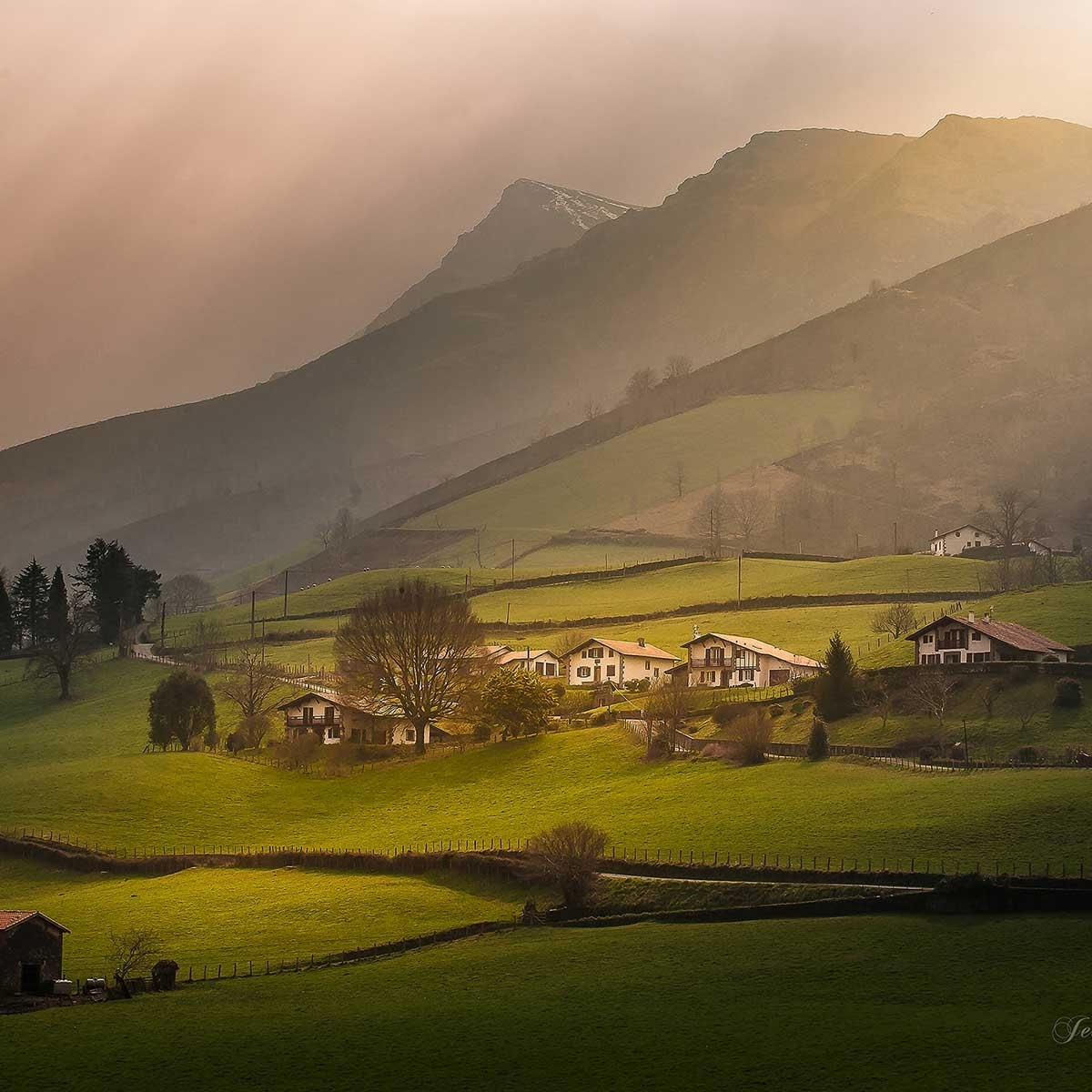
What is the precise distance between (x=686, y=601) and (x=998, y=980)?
113822 millimetres

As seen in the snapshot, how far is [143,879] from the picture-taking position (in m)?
83.2

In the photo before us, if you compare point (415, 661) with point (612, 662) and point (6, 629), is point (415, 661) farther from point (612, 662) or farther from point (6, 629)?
point (6, 629)

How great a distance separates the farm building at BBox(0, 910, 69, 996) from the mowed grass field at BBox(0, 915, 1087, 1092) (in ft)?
13.2

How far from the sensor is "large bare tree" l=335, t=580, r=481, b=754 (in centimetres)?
11656

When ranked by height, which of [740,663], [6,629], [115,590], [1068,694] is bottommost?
[1068,694]

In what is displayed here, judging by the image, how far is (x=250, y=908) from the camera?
73000 mm

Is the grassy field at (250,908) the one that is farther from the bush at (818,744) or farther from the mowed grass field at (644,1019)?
the bush at (818,744)

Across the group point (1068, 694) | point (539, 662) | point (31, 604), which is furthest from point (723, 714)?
point (31, 604)

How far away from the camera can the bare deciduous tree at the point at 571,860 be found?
6856cm

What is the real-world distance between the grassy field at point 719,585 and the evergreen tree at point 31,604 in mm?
51088

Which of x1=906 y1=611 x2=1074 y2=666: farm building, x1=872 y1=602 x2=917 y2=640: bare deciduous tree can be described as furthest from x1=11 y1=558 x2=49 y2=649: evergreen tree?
x1=906 y1=611 x2=1074 y2=666: farm building

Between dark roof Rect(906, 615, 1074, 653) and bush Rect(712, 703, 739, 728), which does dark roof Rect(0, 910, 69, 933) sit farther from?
dark roof Rect(906, 615, 1074, 653)

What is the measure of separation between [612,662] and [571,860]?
2492 inches

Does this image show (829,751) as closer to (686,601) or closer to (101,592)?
(686,601)
